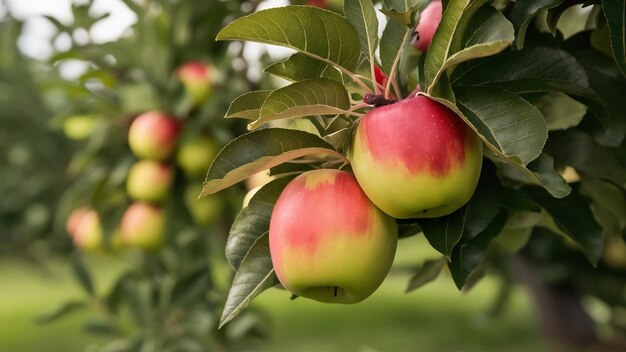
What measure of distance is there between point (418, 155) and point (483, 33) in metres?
0.11

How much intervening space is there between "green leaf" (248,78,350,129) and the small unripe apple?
911 mm

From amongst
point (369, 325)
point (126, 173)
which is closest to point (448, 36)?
point (126, 173)

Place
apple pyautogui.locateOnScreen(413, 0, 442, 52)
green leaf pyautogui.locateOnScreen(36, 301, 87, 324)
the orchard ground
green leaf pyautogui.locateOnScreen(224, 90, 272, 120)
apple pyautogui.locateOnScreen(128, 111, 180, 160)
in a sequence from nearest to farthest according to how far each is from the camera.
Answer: green leaf pyautogui.locateOnScreen(224, 90, 272, 120)
apple pyautogui.locateOnScreen(413, 0, 442, 52)
apple pyautogui.locateOnScreen(128, 111, 180, 160)
green leaf pyautogui.locateOnScreen(36, 301, 87, 324)
the orchard ground

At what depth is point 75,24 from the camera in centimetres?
155

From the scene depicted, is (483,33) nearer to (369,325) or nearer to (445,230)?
(445,230)

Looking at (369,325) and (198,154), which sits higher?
(198,154)

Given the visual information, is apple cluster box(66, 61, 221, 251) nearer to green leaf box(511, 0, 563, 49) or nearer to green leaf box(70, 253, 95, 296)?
green leaf box(70, 253, 95, 296)

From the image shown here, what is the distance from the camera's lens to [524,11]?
628 mm

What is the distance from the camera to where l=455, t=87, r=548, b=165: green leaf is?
55cm

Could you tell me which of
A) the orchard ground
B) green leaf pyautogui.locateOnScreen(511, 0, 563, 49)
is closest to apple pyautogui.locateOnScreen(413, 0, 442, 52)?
green leaf pyautogui.locateOnScreen(511, 0, 563, 49)

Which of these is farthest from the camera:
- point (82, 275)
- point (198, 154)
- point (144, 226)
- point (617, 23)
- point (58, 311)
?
point (82, 275)

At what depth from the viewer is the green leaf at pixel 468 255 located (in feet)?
2.06

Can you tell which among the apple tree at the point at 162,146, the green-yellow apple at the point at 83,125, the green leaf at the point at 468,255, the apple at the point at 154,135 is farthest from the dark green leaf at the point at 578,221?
the green-yellow apple at the point at 83,125

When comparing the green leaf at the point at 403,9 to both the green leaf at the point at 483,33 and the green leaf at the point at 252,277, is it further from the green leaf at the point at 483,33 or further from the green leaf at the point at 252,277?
the green leaf at the point at 252,277
